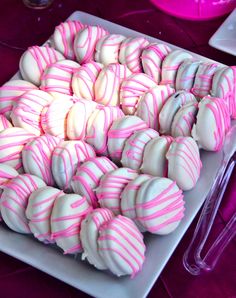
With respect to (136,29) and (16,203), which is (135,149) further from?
(136,29)

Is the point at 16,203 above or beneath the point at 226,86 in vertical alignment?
beneath

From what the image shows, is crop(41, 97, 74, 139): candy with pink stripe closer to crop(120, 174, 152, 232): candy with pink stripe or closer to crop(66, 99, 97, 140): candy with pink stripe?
crop(66, 99, 97, 140): candy with pink stripe

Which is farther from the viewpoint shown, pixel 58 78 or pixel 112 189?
pixel 58 78

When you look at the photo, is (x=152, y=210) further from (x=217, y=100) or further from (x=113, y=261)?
(x=217, y=100)

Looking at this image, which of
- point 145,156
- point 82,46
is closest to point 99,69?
point 82,46

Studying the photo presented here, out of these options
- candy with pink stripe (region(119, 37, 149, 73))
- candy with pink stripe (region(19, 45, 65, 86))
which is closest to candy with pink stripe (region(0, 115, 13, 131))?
candy with pink stripe (region(19, 45, 65, 86))

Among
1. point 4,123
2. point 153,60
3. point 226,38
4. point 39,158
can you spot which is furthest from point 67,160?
point 226,38
